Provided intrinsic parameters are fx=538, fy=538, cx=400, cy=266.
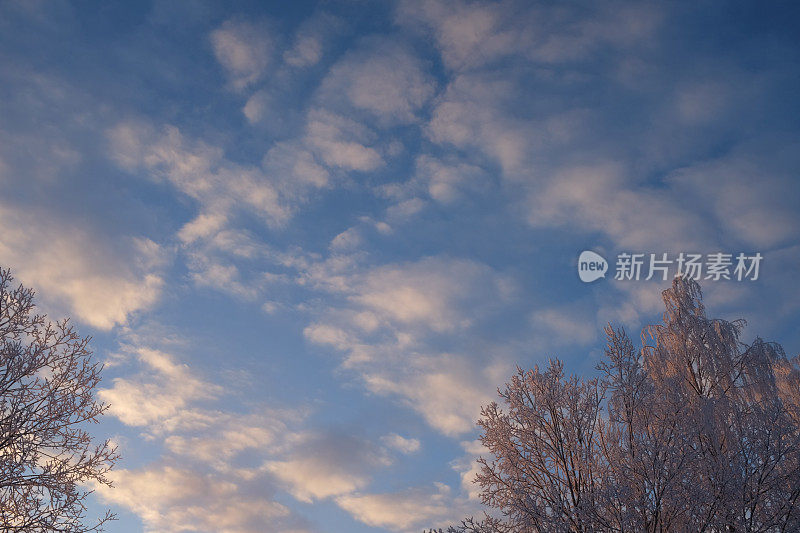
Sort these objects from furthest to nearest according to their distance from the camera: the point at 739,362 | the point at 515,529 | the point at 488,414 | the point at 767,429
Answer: the point at 739,362 < the point at 488,414 < the point at 767,429 < the point at 515,529

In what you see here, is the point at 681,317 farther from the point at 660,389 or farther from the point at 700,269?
the point at 660,389

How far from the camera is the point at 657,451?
41.5ft

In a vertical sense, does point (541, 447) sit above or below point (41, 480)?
above

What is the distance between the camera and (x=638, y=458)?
42.0ft

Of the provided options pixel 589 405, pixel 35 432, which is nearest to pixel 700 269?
pixel 589 405

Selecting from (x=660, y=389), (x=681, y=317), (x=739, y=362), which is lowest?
(x=660, y=389)

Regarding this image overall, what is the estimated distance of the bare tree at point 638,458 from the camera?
41.6ft

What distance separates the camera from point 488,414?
623 inches

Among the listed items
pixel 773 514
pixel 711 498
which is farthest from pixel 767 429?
pixel 711 498

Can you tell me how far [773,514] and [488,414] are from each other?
753 cm

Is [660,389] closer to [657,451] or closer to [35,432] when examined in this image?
[657,451]

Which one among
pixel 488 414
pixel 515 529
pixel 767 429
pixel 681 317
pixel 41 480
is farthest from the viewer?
pixel 681 317

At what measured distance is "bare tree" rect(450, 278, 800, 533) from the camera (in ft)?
41.6

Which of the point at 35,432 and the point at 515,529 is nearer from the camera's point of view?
the point at 35,432
